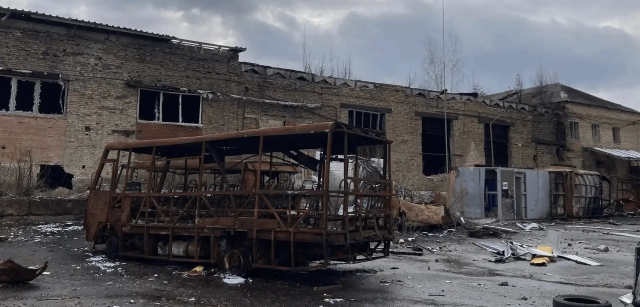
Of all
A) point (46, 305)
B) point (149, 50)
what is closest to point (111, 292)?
point (46, 305)

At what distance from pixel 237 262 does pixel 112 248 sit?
3.55 m

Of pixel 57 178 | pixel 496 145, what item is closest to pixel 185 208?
pixel 57 178

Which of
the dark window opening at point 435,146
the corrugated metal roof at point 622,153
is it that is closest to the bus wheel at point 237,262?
the dark window opening at point 435,146

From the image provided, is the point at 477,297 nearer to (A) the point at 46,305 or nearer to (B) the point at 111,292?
(B) the point at 111,292

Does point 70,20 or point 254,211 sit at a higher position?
point 70,20

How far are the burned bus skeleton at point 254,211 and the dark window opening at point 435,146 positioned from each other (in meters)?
13.3

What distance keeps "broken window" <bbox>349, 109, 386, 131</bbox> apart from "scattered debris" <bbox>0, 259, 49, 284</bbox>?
1524cm

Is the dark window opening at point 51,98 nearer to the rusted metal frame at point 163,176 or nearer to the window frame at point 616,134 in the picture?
the rusted metal frame at point 163,176

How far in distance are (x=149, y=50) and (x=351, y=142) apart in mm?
10818

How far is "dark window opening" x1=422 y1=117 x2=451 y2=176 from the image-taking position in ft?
79.0

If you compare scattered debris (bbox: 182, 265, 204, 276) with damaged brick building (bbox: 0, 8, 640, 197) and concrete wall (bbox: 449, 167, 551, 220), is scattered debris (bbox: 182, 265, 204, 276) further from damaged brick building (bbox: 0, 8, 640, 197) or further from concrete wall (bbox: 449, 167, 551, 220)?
concrete wall (bbox: 449, 167, 551, 220)

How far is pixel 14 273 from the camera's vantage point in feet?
26.5

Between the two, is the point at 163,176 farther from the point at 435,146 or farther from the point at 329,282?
the point at 435,146

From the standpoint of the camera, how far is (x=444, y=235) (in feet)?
50.9
